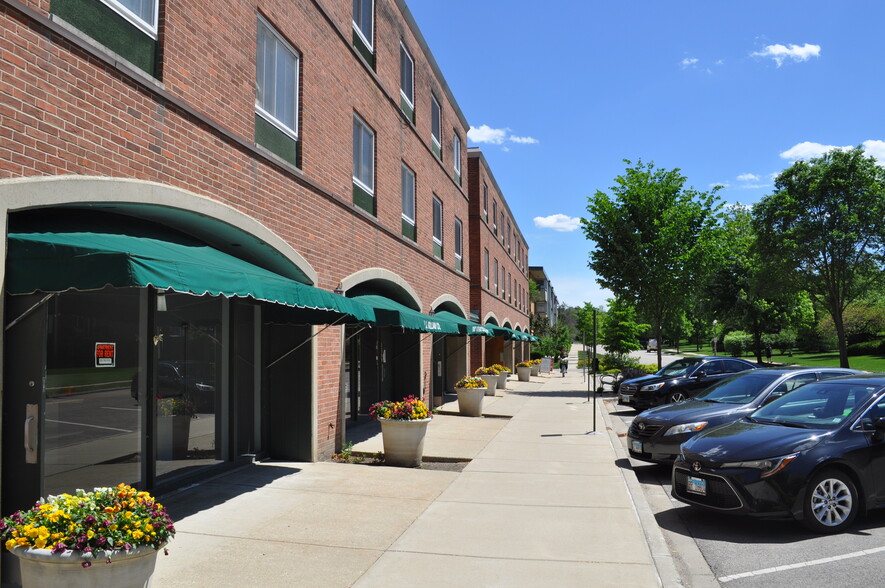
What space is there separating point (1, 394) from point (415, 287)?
12519mm

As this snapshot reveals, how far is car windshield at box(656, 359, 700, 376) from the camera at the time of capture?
18.1 m

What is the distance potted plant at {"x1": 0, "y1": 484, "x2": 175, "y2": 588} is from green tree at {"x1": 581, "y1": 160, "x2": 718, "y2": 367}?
25.8m

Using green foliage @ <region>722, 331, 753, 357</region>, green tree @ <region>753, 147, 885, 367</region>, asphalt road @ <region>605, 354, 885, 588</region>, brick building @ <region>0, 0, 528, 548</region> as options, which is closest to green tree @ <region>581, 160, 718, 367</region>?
green tree @ <region>753, 147, 885, 367</region>

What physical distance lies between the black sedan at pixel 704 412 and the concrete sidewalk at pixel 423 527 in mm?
585

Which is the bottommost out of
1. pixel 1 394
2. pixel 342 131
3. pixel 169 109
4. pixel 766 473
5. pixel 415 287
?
pixel 766 473

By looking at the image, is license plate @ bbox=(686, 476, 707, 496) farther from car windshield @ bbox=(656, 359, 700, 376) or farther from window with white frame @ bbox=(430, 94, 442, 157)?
window with white frame @ bbox=(430, 94, 442, 157)

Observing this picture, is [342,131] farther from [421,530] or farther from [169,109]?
[421,530]

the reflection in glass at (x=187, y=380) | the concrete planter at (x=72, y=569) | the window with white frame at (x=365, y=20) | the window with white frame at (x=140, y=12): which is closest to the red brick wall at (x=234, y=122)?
the window with white frame at (x=140, y=12)

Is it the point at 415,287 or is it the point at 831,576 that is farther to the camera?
the point at 415,287

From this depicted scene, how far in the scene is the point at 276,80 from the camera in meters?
9.70

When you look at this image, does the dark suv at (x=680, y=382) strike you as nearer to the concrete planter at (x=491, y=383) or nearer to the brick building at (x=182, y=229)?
the concrete planter at (x=491, y=383)

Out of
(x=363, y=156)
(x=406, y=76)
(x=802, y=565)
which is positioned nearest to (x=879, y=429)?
(x=802, y=565)

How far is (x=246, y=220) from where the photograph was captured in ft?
27.1

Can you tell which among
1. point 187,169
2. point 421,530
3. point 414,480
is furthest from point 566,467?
point 187,169
